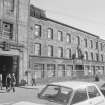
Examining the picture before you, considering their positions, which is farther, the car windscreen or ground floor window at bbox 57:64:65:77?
ground floor window at bbox 57:64:65:77

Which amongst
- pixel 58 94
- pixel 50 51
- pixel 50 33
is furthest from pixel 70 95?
pixel 50 33

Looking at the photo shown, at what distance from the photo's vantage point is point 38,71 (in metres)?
29.2

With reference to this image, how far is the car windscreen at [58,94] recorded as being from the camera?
601cm

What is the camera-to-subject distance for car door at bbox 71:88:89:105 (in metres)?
6.02

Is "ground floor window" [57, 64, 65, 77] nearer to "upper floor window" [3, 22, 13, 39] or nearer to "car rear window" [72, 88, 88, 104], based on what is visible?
"upper floor window" [3, 22, 13, 39]

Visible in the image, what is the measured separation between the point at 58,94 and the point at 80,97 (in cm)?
78

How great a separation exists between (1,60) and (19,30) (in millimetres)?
4979

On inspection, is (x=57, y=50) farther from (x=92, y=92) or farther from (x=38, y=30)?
(x=92, y=92)

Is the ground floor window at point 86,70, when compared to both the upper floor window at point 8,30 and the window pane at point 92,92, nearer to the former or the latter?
the upper floor window at point 8,30

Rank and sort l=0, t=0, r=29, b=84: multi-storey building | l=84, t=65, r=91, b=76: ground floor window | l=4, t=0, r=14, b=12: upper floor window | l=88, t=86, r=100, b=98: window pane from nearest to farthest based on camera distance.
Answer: l=88, t=86, r=100, b=98: window pane → l=0, t=0, r=29, b=84: multi-storey building → l=4, t=0, r=14, b=12: upper floor window → l=84, t=65, r=91, b=76: ground floor window

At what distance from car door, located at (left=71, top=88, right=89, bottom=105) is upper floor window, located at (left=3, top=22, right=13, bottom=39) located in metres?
18.7

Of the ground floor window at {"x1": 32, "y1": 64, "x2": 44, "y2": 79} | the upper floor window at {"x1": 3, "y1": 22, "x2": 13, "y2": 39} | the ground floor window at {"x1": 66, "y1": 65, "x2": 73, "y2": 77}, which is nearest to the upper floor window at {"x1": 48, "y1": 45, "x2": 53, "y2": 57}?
the ground floor window at {"x1": 32, "y1": 64, "x2": 44, "y2": 79}

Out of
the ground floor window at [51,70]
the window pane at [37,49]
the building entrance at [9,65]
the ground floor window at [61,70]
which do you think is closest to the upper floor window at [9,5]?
the building entrance at [9,65]

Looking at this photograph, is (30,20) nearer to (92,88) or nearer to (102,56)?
(92,88)
